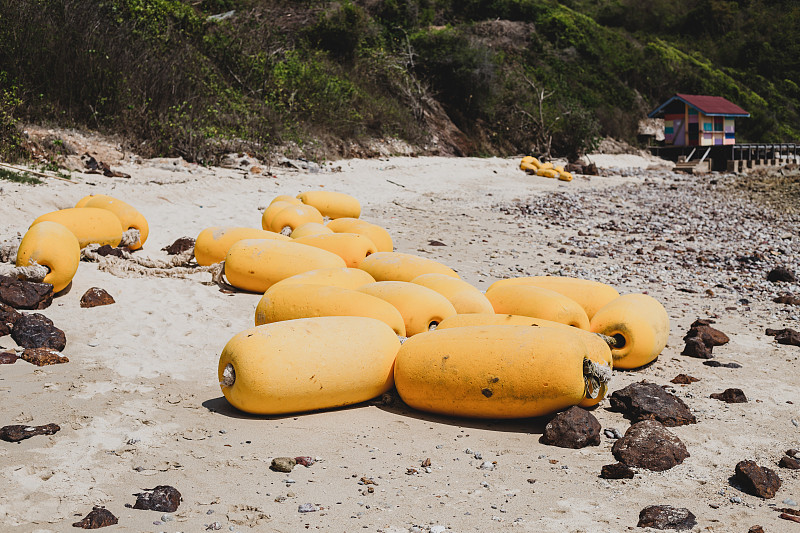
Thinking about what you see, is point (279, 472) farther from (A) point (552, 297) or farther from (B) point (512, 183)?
(B) point (512, 183)

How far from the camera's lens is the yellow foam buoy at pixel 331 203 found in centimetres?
1016

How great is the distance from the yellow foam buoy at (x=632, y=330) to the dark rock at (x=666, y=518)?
2.29 meters

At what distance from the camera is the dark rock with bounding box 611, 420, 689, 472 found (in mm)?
3549

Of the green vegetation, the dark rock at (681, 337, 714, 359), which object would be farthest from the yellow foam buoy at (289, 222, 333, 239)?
the green vegetation

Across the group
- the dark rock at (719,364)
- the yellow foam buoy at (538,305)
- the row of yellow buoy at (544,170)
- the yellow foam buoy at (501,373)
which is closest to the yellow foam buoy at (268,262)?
the yellow foam buoy at (538,305)

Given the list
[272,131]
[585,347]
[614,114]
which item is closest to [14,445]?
[585,347]

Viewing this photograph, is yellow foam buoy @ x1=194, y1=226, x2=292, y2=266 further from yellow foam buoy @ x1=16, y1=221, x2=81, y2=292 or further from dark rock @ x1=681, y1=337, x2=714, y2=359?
dark rock @ x1=681, y1=337, x2=714, y2=359

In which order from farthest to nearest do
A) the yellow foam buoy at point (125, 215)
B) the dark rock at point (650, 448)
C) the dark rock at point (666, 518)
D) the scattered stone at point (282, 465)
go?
the yellow foam buoy at point (125, 215)
the dark rock at point (650, 448)
the scattered stone at point (282, 465)
the dark rock at point (666, 518)

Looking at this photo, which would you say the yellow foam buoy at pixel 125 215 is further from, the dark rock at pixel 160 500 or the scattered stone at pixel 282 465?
the dark rock at pixel 160 500

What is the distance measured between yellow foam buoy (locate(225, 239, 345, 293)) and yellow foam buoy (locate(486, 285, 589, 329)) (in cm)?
170

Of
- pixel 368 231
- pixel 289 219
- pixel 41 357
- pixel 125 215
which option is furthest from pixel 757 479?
pixel 125 215

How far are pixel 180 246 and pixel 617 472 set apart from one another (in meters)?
6.19

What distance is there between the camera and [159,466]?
3.32 m

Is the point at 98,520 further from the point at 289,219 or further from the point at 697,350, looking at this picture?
the point at 289,219
